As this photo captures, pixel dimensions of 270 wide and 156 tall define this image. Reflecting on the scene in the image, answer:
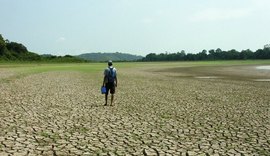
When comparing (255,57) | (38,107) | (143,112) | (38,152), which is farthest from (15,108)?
(255,57)

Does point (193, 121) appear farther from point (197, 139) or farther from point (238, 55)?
point (238, 55)

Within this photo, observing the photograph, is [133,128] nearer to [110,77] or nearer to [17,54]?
[110,77]

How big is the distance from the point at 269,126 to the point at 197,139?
3.74m

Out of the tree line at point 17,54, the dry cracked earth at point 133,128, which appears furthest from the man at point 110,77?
the tree line at point 17,54

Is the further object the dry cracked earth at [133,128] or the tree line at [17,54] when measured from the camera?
the tree line at [17,54]

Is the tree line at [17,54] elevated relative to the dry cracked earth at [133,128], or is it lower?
elevated

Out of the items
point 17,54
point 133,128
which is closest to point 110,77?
point 133,128

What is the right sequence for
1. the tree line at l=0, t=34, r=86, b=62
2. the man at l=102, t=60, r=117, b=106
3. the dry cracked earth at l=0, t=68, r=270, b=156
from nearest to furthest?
the dry cracked earth at l=0, t=68, r=270, b=156 → the man at l=102, t=60, r=117, b=106 → the tree line at l=0, t=34, r=86, b=62

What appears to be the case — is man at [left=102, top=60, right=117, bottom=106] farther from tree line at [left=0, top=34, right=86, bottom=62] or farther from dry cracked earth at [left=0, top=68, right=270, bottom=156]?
tree line at [left=0, top=34, right=86, bottom=62]

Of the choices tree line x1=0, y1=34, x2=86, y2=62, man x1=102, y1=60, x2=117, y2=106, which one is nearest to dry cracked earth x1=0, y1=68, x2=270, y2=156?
man x1=102, y1=60, x2=117, y2=106

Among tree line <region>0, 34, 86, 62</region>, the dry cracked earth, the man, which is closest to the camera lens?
the dry cracked earth

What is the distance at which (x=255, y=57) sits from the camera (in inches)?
7185

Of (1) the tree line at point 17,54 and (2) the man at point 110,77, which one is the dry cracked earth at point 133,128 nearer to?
(2) the man at point 110,77

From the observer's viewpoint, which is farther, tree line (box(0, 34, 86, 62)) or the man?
tree line (box(0, 34, 86, 62))
